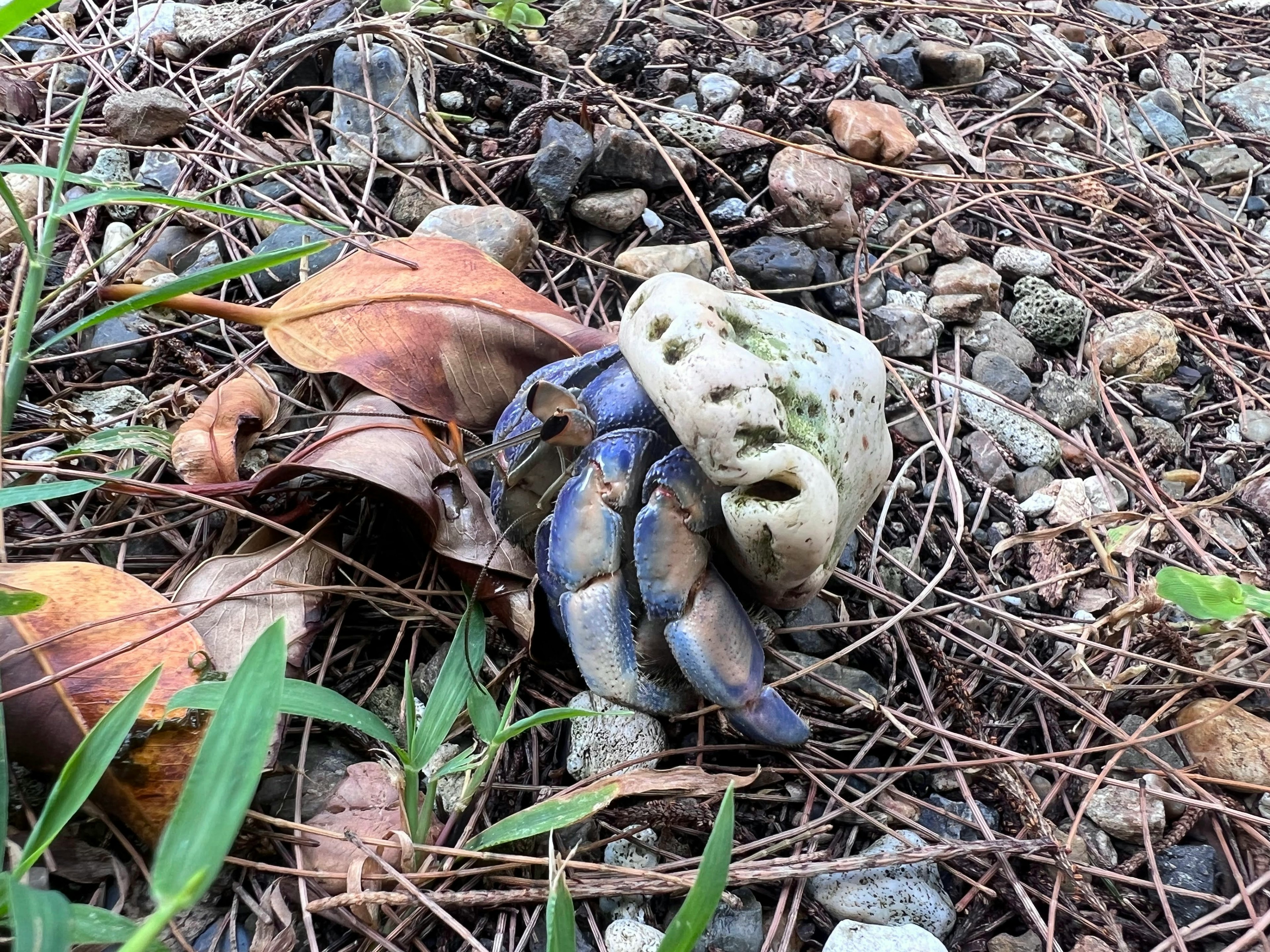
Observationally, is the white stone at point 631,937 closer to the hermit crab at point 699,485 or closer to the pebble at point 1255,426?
the hermit crab at point 699,485

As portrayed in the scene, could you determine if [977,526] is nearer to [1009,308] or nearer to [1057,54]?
[1009,308]

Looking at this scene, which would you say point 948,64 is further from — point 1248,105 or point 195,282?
point 195,282

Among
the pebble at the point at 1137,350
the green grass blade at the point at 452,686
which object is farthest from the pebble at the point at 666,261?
the pebble at the point at 1137,350

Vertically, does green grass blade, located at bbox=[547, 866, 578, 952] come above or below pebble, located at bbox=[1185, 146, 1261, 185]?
above

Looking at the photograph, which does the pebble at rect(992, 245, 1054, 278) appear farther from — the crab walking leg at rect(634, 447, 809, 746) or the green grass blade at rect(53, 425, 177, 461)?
the green grass blade at rect(53, 425, 177, 461)

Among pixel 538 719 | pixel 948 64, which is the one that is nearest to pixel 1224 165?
pixel 948 64

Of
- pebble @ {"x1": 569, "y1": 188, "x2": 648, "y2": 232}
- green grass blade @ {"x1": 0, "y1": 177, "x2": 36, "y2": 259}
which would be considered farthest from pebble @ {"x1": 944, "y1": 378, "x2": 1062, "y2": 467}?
green grass blade @ {"x1": 0, "y1": 177, "x2": 36, "y2": 259}
